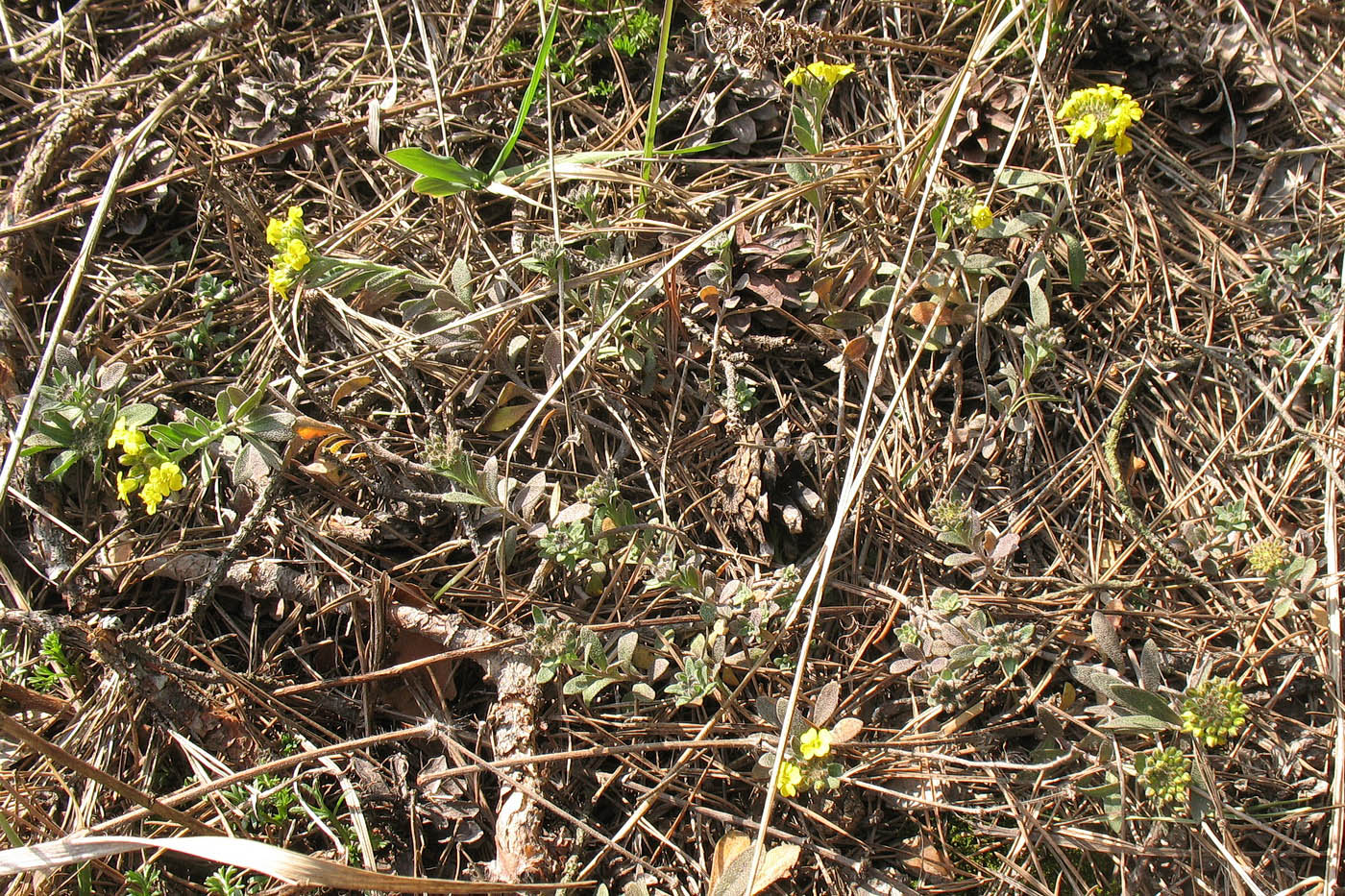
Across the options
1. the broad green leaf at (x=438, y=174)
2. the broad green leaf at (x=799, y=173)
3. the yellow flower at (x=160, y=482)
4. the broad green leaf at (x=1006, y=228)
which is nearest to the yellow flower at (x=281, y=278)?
the broad green leaf at (x=438, y=174)

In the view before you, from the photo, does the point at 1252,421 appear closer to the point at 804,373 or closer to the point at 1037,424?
the point at 1037,424

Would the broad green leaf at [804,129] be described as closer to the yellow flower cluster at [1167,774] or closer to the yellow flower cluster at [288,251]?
the yellow flower cluster at [288,251]

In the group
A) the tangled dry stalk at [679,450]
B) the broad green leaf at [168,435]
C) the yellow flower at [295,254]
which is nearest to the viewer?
the tangled dry stalk at [679,450]

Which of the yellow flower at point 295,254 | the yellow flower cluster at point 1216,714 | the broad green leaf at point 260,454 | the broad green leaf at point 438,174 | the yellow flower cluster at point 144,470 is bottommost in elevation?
the yellow flower cluster at point 1216,714

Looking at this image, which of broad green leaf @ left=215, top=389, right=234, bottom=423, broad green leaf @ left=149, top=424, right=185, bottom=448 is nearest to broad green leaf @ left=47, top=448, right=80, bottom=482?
broad green leaf @ left=149, top=424, right=185, bottom=448

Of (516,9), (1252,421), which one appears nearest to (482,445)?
(516,9)

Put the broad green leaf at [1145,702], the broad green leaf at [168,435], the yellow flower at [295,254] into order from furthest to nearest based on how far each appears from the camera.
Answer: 1. the yellow flower at [295,254]
2. the broad green leaf at [168,435]
3. the broad green leaf at [1145,702]

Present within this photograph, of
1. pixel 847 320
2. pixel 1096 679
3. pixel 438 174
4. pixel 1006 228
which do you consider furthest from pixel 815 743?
pixel 438 174
